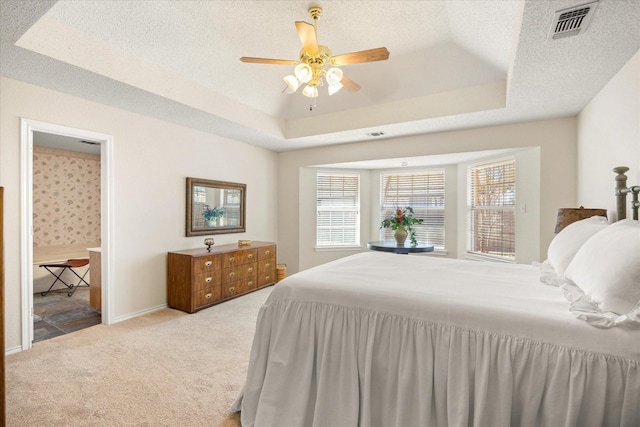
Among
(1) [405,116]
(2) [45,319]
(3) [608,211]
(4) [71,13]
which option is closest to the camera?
(4) [71,13]

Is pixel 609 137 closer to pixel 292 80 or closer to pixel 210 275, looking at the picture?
pixel 292 80

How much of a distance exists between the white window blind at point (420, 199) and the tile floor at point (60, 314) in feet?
15.1

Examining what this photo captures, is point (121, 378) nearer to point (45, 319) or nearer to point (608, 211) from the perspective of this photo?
point (45, 319)

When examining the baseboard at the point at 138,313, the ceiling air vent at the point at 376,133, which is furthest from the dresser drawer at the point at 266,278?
the ceiling air vent at the point at 376,133

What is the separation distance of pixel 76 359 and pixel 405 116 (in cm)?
414

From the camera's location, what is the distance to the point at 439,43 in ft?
10.5

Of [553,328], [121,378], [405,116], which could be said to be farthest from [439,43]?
[121,378]

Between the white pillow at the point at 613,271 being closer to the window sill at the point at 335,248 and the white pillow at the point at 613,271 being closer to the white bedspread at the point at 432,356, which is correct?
the white bedspread at the point at 432,356

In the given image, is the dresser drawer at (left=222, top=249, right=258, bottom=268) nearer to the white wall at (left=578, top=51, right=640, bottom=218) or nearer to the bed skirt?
the bed skirt

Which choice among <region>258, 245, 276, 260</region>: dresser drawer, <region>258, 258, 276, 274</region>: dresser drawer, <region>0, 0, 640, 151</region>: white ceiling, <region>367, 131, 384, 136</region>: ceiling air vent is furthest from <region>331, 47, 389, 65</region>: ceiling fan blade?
<region>258, 258, 276, 274</region>: dresser drawer

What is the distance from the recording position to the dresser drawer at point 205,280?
3738mm

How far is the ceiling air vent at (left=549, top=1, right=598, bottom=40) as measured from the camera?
1661mm

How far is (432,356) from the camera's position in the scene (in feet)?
4.42

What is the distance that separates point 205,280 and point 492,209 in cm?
412
